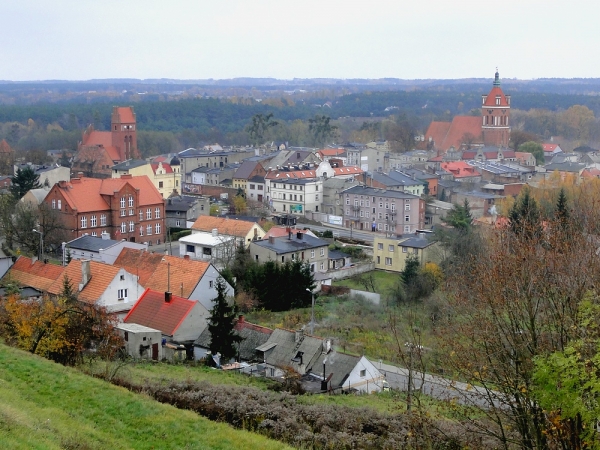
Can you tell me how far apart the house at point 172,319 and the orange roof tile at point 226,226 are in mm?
12641

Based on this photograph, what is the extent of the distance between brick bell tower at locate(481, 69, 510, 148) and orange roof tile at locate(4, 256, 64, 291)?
6067 centimetres

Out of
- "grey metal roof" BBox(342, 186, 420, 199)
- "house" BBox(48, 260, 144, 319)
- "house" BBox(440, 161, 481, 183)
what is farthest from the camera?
"house" BBox(440, 161, 481, 183)

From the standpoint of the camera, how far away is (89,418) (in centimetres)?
1218

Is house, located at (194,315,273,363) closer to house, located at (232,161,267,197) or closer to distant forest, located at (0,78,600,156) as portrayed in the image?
house, located at (232,161,267,197)

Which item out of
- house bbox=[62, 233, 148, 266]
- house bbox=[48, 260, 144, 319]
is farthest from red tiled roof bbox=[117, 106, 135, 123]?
house bbox=[48, 260, 144, 319]

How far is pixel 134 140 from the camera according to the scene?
70188mm

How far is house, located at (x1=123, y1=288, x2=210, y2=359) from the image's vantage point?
22016 millimetres

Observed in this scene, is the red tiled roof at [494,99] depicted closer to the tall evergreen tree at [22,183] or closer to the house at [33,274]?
the tall evergreen tree at [22,183]

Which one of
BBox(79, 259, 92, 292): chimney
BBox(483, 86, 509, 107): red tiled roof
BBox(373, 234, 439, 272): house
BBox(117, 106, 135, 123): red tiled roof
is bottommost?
BBox(373, 234, 439, 272): house

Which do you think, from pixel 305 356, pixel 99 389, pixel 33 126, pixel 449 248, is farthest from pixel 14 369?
pixel 33 126

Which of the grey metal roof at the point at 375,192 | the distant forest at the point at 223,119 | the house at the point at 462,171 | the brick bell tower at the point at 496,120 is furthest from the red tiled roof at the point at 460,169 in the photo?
the distant forest at the point at 223,119

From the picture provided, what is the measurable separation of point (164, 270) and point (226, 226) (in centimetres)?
1018

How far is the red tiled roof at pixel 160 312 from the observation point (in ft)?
74.0

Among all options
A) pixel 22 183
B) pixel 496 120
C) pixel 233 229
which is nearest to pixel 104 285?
pixel 233 229
